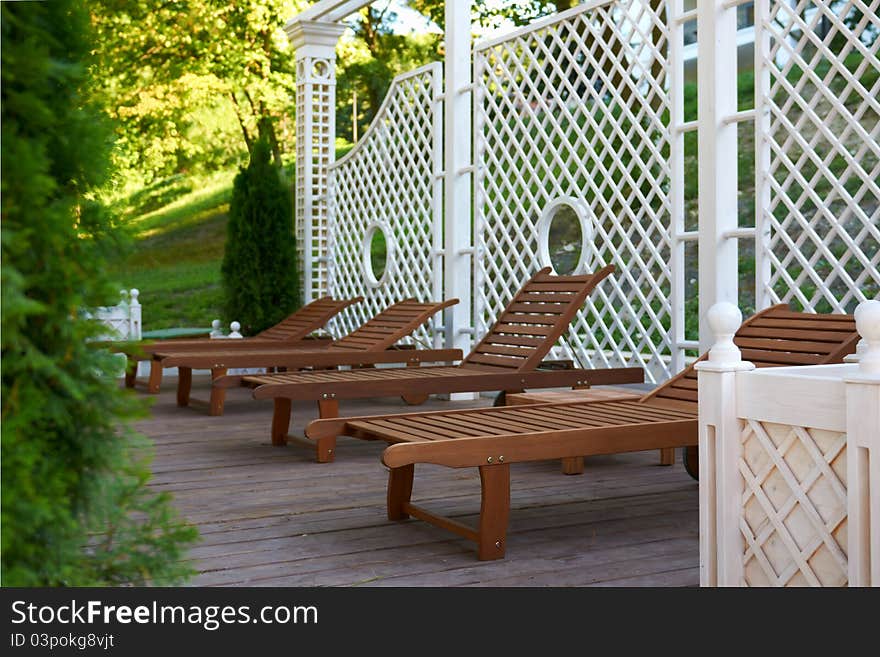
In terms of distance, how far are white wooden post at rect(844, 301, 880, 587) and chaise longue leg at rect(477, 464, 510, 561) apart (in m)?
1.08

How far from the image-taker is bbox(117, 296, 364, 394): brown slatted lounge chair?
21.5ft

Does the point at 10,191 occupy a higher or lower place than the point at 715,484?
higher

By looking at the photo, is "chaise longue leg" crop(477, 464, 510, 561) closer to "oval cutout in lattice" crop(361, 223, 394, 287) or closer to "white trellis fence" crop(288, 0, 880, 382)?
"white trellis fence" crop(288, 0, 880, 382)

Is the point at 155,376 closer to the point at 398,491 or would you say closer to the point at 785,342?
the point at 398,491

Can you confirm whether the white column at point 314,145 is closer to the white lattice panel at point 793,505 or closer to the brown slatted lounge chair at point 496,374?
the brown slatted lounge chair at point 496,374

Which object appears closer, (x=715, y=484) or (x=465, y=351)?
(x=715, y=484)

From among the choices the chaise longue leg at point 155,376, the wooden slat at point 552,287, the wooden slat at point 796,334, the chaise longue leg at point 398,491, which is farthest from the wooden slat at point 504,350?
the chaise longue leg at point 155,376

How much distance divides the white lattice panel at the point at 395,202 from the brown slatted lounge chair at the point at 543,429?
3307 millimetres

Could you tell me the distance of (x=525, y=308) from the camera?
5578mm

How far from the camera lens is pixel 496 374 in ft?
16.3
